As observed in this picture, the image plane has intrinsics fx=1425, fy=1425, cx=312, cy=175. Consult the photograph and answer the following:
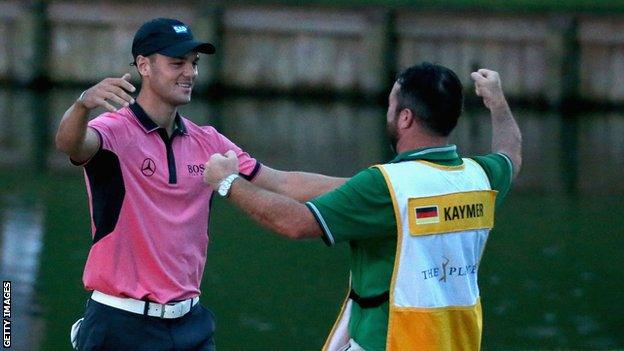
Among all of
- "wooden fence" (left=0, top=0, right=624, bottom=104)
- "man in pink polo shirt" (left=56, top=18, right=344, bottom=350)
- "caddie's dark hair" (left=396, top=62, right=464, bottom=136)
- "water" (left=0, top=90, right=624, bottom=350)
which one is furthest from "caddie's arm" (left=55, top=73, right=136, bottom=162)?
"wooden fence" (left=0, top=0, right=624, bottom=104)

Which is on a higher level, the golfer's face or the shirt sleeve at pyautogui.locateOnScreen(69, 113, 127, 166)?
the golfer's face

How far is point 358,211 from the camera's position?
441 centimetres

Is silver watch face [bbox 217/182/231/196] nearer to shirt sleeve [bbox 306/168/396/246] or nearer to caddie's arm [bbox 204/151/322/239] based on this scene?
caddie's arm [bbox 204/151/322/239]

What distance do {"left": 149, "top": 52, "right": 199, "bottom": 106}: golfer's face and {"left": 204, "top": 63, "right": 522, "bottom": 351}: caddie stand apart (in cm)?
64

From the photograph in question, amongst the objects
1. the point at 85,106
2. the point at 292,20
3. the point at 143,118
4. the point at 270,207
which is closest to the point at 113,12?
the point at 292,20

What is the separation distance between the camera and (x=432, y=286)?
14.7 ft

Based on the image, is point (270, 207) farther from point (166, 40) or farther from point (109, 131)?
point (166, 40)

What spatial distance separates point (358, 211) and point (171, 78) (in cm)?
106

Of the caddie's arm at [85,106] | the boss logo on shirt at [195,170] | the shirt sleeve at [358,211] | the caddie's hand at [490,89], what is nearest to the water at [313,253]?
the boss logo on shirt at [195,170]

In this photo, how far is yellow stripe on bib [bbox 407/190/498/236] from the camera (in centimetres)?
443

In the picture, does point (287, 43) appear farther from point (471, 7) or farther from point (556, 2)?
point (556, 2)

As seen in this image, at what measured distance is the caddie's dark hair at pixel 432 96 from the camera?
450 cm

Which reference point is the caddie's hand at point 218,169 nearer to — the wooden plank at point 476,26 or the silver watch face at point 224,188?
the silver watch face at point 224,188

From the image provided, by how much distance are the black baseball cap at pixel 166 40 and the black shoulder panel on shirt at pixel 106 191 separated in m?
0.45
